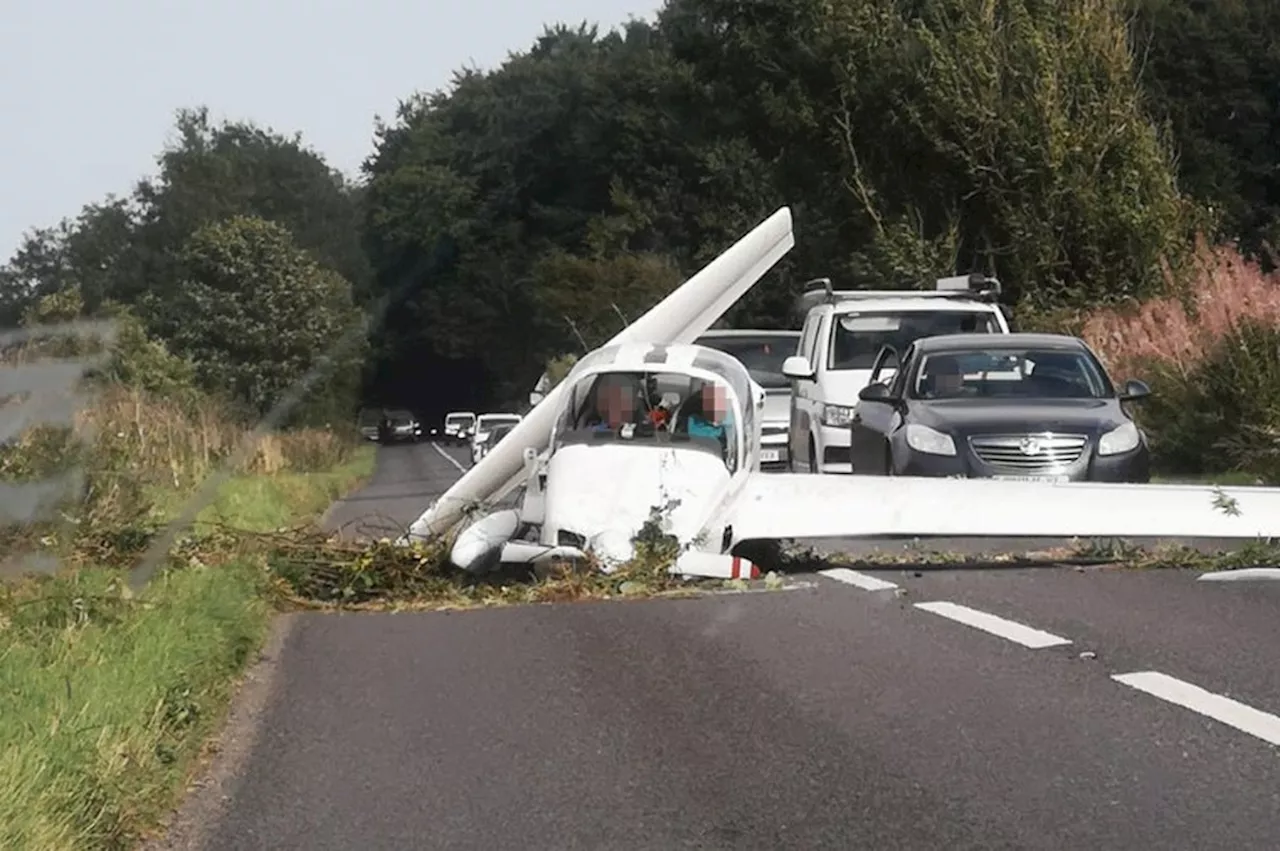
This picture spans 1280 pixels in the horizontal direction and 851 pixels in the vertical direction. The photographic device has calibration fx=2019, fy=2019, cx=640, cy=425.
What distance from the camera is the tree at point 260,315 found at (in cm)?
3272

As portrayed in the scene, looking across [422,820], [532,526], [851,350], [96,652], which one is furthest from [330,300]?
[422,820]

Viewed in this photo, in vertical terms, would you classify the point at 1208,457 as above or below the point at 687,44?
below

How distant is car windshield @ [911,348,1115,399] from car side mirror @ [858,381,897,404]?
22cm

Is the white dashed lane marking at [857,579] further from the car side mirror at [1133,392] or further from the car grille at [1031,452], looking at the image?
the car side mirror at [1133,392]

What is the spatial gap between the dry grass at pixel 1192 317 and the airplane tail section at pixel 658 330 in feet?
20.2

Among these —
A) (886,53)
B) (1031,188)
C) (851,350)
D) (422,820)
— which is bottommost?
(422,820)

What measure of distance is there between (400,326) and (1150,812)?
6042 cm

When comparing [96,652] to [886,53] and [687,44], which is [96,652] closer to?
[886,53]

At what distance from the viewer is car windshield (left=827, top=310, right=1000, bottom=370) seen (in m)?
19.8

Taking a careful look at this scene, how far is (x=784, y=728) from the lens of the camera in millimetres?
7832

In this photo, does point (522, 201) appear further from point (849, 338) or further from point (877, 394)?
point (877, 394)

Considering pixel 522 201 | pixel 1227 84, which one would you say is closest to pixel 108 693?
pixel 1227 84

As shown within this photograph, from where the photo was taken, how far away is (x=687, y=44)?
5112cm

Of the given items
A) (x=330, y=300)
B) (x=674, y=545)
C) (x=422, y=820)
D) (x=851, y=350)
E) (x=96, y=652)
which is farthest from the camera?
(x=330, y=300)
